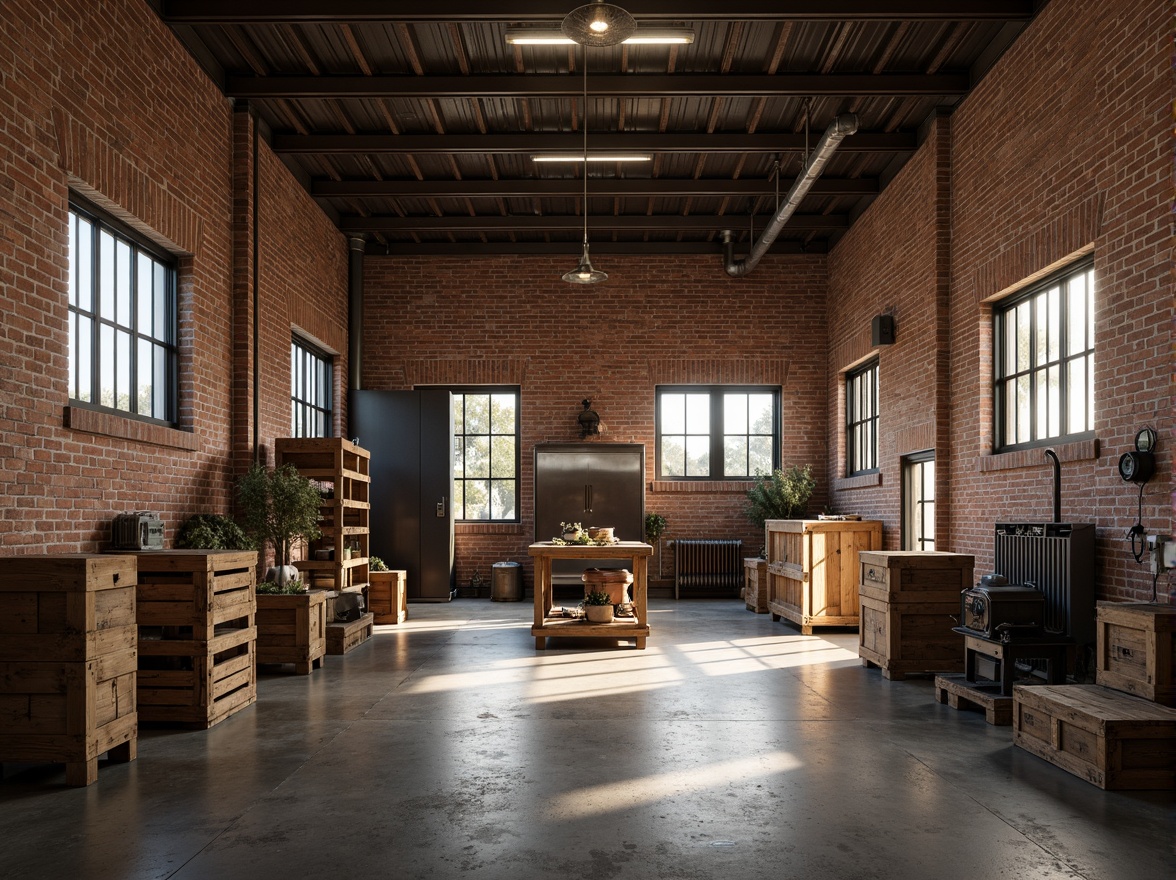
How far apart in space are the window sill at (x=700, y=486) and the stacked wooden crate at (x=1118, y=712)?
7630 mm

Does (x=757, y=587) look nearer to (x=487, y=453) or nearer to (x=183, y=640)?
(x=487, y=453)

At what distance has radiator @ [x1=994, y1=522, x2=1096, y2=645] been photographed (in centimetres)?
530

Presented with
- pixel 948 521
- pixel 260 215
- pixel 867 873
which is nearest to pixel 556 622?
pixel 948 521

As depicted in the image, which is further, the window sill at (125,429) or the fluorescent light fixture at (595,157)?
the fluorescent light fixture at (595,157)

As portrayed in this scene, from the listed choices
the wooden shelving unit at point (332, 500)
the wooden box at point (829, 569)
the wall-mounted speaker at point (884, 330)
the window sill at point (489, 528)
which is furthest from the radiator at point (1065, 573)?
the window sill at point (489, 528)

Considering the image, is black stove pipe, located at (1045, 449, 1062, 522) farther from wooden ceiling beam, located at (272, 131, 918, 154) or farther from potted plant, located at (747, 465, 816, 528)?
potted plant, located at (747, 465, 816, 528)

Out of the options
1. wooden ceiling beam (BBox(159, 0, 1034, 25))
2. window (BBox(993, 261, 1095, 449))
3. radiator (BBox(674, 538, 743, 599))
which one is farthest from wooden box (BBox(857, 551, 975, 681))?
radiator (BBox(674, 538, 743, 599))

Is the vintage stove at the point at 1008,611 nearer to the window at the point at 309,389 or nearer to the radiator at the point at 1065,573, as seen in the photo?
the radiator at the point at 1065,573

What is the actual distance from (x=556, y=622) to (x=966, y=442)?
151 inches

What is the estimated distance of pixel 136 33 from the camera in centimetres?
601

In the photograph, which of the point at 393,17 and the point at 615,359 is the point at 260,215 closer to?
the point at 393,17

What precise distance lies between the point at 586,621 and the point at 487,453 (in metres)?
5.01

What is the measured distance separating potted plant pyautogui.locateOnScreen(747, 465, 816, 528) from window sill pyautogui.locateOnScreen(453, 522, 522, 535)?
10.3 feet

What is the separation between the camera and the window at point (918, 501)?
8516 mm
